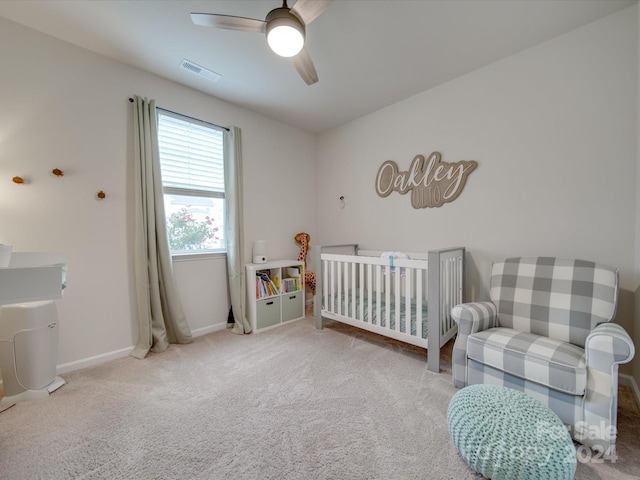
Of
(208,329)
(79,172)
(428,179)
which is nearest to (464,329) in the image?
(428,179)

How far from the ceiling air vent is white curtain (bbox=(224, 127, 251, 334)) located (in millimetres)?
528

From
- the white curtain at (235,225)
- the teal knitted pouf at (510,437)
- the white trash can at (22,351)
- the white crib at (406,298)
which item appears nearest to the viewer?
the teal knitted pouf at (510,437)

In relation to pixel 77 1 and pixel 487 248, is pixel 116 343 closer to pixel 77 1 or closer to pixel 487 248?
pixel 77 1

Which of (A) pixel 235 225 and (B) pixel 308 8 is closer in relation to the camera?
(B) pixel 308 8

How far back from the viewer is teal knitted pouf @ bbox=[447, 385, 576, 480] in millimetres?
938

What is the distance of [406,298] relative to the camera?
2.09m

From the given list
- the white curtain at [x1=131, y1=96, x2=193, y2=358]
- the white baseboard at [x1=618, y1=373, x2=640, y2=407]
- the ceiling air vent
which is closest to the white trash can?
the white curtain at [x1=131, y1=96, x2=193, y2=358]

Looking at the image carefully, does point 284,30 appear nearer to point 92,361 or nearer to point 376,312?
point 376,312

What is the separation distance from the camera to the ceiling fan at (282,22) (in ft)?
4.44

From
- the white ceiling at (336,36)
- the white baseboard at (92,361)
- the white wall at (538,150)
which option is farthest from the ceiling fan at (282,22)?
the white baseboard at (92,361)

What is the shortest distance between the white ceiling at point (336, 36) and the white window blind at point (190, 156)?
1.36ft

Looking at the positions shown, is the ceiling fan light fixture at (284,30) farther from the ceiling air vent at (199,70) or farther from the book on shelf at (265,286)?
the book on shelf at (265,286)

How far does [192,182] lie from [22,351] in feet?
5.86

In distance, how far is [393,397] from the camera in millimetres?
1659
